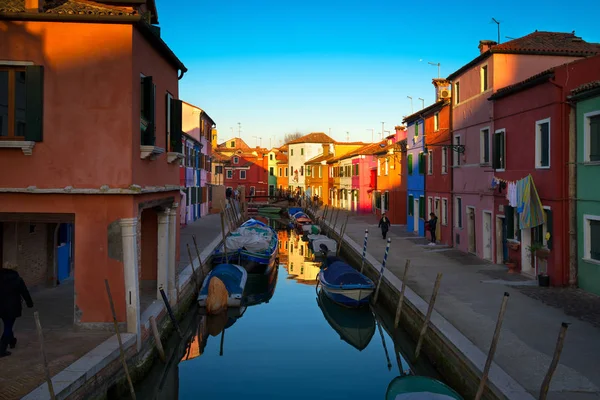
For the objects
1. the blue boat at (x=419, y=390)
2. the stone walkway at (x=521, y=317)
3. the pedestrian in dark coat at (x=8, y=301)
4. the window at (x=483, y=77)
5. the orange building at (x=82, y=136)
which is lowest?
the blue boat at (x=419, y=390)

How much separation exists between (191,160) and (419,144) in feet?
56.1

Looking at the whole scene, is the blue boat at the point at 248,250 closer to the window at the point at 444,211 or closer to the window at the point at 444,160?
the window at the point at 444,211

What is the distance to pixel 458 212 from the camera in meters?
23.5

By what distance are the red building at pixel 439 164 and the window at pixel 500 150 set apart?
167 inches

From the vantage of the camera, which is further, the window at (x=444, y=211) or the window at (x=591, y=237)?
the window at (x=444, y=211)

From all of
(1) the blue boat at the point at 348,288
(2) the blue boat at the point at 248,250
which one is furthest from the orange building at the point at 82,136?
(2) the blue boat at the point at 248,250

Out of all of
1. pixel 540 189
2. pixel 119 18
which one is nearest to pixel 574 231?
pixel 540 189

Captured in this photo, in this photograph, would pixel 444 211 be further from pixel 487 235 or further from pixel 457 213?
pixel 487 235

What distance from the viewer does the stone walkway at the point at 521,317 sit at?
860 cm

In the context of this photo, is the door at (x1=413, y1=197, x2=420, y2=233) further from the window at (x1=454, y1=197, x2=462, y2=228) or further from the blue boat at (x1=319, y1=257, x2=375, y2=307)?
the blue boat at (x1=319, y1=257, x2=375, y2=307)

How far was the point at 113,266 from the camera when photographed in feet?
34.0

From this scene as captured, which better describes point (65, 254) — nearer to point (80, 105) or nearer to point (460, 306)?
point (80, 105)

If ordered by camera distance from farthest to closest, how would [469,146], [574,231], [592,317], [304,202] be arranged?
[304,202] < [469,146] < [574,231] < [592,317]

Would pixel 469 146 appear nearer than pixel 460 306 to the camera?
No
